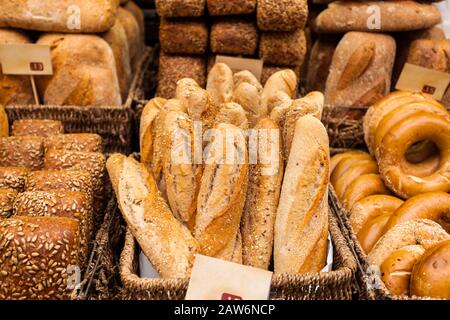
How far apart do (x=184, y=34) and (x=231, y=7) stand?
0.28 metres

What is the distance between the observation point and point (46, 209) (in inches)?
58.4

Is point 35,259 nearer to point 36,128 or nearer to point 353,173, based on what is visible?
point 36,128

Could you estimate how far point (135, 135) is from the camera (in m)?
2.40

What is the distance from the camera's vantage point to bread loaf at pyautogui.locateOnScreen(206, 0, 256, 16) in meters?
2.23

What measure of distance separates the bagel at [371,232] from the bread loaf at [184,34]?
4.12 ft

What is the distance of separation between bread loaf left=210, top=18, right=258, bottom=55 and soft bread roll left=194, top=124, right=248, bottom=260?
1.05 metres

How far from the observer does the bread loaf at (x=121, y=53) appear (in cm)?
252

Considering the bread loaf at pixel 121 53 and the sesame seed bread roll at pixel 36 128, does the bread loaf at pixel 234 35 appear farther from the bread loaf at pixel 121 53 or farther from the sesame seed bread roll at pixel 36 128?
the sesame seed bread roll at pixel 36 128

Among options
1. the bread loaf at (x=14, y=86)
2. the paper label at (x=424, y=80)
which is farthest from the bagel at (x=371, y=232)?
the bread loaf at (x=14, y=86)

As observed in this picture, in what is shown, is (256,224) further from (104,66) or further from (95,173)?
(104,66)

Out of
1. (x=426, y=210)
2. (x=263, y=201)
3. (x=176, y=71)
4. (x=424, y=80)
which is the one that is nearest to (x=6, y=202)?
(x=263, y=201)

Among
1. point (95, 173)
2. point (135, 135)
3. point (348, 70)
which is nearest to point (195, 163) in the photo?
point (95, 173)

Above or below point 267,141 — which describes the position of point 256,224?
below

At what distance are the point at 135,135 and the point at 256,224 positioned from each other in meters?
1.15
